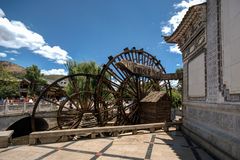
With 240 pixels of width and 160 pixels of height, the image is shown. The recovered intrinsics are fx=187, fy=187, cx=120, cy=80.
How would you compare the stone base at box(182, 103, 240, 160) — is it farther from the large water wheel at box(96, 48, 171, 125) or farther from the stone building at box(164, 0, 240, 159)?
the large water wheel at box(96, 48, 171, 125)

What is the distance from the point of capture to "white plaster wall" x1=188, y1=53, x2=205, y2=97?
642 centimetres

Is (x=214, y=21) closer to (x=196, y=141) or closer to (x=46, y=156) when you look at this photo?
(x=196, y=141)

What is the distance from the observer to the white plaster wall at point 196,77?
642 centimetres

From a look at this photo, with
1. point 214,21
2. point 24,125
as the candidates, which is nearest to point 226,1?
point 214,21

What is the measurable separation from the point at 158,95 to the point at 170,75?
1.46 metres

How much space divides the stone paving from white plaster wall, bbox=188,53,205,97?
6.18 feet

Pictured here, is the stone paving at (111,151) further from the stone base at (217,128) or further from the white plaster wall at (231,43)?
the white plaster wall at (231,43)

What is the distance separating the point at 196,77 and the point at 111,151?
13.5 feet

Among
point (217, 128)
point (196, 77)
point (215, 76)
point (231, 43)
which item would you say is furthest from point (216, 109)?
point (196, 77)

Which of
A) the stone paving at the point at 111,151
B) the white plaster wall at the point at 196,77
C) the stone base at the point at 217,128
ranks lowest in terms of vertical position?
the stone paving at the point at 111,151

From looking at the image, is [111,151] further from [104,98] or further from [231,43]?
[104,98]

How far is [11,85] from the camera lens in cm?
3462

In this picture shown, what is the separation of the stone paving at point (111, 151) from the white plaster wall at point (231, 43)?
7.43 ft

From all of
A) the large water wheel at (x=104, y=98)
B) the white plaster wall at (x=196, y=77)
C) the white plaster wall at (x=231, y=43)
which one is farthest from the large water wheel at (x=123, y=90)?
the white plaster wall at (x=231, y=43)
